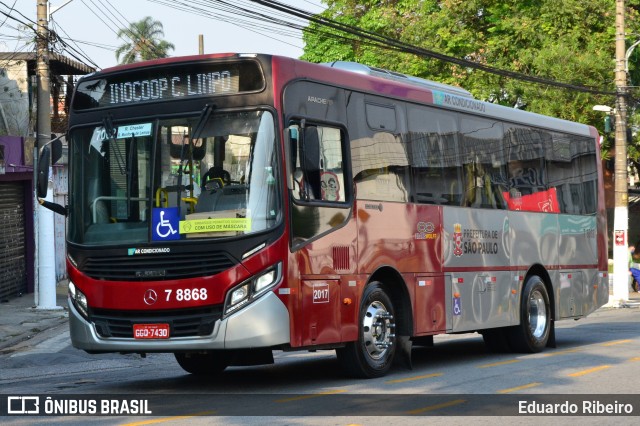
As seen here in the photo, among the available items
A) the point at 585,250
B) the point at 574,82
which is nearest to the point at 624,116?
the point at 574,82

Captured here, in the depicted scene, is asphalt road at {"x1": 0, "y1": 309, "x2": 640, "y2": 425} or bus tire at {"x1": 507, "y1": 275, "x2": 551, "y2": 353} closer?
asphalt road at {"x1": 0, "y1": 309, "x2": 640, "y2": 425}

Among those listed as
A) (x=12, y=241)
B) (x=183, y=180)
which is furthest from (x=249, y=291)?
(x=12, y=241)

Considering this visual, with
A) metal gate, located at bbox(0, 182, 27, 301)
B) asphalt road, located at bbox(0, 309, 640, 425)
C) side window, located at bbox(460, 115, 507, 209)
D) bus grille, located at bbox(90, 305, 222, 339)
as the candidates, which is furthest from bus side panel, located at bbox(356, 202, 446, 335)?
metal gate, located at bbox(0, 182, 27, 301)

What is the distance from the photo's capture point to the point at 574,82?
3800 centimetres

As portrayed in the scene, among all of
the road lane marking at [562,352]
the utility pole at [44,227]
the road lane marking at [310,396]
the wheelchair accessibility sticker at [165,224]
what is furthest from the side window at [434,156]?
the utility pole at [44,227]

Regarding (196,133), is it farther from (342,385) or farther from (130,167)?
(342,385)

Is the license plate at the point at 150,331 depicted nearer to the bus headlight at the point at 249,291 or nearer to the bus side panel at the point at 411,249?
the bus headlight at the point at 249,291

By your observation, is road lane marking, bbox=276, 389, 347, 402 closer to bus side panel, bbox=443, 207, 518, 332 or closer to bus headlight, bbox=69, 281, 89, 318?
bus headlight, bbox=69, 281, 89, 318

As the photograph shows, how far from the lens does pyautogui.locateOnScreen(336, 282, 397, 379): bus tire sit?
11961 mm

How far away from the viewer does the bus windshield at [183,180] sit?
1077 centimetres

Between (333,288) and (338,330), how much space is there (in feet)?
1.43

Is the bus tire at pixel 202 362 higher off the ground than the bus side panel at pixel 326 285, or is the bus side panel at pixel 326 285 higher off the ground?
the bus side panel at pixel 326 285

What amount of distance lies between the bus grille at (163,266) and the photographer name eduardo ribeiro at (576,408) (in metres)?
3.04

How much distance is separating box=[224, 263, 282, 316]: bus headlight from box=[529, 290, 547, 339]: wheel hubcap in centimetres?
659
